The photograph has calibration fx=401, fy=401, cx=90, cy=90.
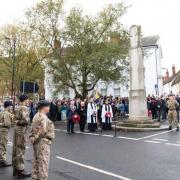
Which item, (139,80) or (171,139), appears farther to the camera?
(139,80)

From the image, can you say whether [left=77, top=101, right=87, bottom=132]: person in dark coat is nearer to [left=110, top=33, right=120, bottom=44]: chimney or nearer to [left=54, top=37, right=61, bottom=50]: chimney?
[left=110, top=33, right=120, bottom=44]: chimney

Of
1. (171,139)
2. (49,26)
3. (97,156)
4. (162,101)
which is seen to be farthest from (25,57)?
(97,156)

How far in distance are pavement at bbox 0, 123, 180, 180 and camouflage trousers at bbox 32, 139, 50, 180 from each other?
1488mm

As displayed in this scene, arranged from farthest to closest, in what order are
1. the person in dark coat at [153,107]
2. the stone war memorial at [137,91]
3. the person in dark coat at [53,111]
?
the person in dark coat at [53,111] → the person in dark coat at [153,107] → the stone war memorial at [137,91]

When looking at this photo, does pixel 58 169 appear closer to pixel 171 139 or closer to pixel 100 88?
pixel 171 139

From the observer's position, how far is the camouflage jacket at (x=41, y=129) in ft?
26.3

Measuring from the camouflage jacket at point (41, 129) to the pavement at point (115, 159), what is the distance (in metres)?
1.76

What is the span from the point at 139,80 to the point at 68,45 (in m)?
16.7

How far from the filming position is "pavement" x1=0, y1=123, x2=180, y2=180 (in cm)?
968

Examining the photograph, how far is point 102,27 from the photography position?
3706 centimetres

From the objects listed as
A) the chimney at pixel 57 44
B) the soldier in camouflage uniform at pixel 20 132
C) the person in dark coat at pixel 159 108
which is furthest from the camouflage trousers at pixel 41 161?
the chimney at pixel 57 44

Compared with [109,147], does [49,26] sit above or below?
above

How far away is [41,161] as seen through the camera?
26.1ft

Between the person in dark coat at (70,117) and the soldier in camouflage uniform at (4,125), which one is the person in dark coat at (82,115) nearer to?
the person in dark coat at (70,117)
